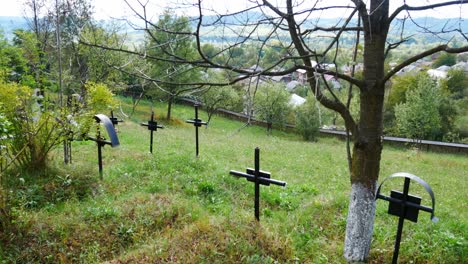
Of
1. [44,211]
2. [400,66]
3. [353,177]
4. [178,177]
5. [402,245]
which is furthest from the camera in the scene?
[178,177]

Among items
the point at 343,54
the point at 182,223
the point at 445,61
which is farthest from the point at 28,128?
the point at 445,61

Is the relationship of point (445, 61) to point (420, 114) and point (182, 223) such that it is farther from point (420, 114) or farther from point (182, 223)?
point (182, 223)

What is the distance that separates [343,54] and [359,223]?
6.41 feet

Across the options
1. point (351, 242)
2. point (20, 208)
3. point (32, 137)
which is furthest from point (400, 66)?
point (32, 137)

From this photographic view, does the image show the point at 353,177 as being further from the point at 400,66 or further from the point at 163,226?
the point at 163,226

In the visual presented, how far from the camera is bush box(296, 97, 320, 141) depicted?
3312cm

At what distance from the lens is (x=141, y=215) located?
498 cm

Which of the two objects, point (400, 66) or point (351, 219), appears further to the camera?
point (351, 219)

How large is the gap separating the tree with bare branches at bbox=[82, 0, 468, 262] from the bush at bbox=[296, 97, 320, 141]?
1157 inches

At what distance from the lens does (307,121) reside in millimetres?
33344

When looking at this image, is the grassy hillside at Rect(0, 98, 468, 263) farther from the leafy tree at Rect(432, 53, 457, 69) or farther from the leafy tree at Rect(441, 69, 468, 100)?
the leafy tree at Rect(432, 53, 457, 69)

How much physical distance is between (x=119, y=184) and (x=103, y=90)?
6.43 ft

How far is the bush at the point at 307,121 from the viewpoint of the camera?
33.1 m

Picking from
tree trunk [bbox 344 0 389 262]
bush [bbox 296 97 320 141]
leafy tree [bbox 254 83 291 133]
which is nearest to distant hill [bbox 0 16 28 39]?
tree trunk [bbox 344 0 389 262]
